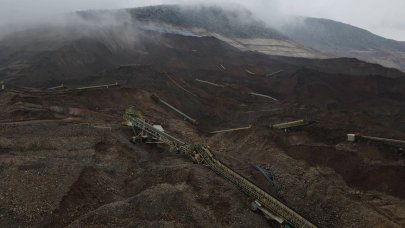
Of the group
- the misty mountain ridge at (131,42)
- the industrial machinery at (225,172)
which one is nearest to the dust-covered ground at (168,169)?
the industrial machinery at (225,172)

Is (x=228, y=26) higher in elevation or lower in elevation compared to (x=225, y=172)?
lower

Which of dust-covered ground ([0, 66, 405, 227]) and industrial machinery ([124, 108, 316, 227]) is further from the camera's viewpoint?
industrial machinery ([124, 108, 316, 227])

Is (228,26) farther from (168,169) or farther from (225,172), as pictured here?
(168,169)

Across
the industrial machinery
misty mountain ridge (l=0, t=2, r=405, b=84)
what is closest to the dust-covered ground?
the industrial machinery

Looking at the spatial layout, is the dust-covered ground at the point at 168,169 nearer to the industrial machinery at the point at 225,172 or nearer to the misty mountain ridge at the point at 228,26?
the industrial machinery at the point at 225,172

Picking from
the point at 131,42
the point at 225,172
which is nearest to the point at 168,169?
the point at 225,172

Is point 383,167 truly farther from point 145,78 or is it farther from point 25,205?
point 145,78

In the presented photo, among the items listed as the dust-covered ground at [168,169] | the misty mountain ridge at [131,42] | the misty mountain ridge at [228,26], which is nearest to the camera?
the dust-covered ground at [168,169]

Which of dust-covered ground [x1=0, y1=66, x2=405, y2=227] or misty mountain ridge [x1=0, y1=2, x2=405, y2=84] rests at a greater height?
dust-covered ground [x1=0, y1=66, x2=405, y2=227]

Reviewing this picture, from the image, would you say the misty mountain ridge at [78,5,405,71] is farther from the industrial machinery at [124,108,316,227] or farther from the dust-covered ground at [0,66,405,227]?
the industrial machinery at [124,108,316,227]
